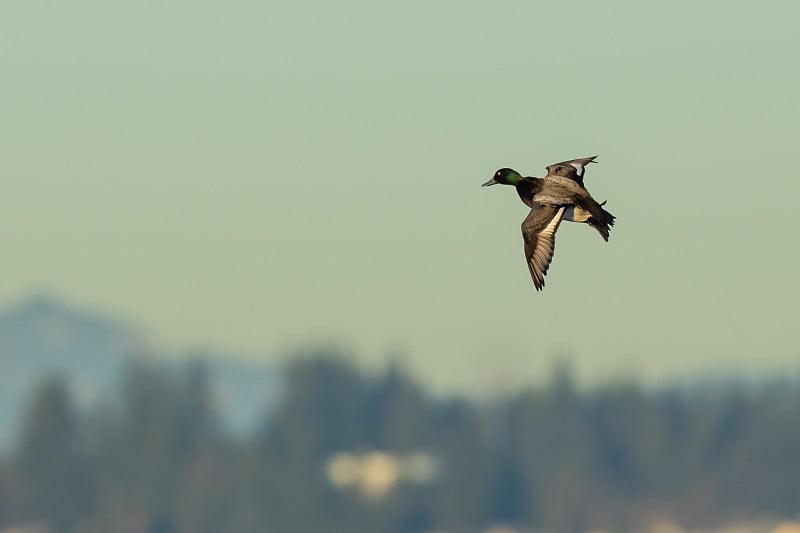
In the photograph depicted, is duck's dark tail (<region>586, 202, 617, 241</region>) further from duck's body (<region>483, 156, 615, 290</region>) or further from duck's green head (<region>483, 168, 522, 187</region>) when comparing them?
duck's green head (<region>483, 168, 522, 187</region>)

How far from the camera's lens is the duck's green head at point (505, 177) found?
1105 inches

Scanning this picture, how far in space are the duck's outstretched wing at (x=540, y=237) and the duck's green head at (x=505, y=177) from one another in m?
2.24

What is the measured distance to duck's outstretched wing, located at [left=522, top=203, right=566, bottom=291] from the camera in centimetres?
2450

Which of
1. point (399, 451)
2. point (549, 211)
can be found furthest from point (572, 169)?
point (399, 451)

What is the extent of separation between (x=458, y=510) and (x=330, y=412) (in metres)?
29.3

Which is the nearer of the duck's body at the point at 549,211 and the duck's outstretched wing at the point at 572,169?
the duck's body at the point at 549,211

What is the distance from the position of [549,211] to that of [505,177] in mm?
3116

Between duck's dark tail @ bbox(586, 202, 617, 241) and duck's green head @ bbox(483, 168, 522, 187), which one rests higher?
duck's green head @ bbox(483, 168, 522, 187)

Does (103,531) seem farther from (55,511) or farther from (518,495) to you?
(518,495)

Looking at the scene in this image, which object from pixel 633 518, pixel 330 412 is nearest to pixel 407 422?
pixel 330 412

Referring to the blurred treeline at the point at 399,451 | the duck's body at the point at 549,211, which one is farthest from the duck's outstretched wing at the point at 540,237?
the blurred treeline at the point at 399,451

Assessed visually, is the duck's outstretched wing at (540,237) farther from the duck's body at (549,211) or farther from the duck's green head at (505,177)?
the duck's green head at (505,177)

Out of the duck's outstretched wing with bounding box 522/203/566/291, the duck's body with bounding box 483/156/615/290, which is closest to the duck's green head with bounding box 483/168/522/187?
the duck's body with bounding box 483/156/615/290

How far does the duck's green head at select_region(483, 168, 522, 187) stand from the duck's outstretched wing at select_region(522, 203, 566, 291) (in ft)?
7.35
